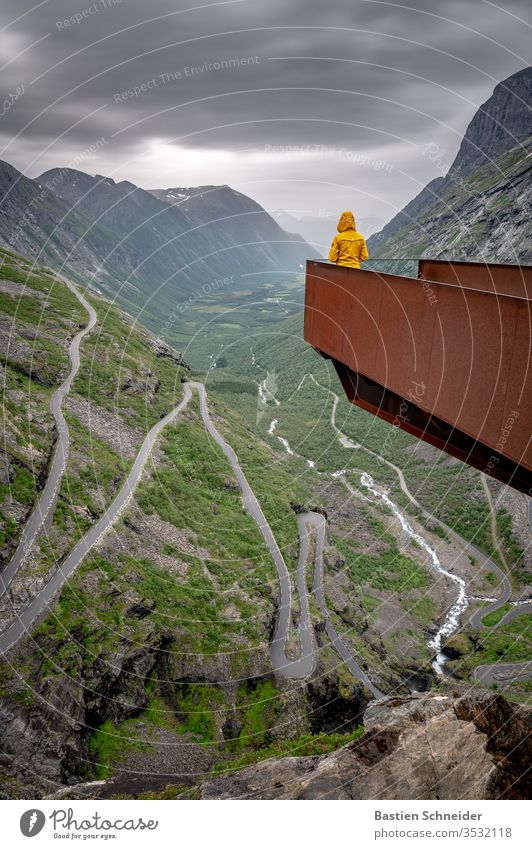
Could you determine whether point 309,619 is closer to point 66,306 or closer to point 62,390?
point 62,390

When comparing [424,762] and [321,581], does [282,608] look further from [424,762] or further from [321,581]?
[424,762]

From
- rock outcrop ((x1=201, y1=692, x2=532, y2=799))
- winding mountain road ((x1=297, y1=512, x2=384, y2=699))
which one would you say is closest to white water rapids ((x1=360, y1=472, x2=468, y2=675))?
winding mountain road ((x1=297, y1=512, x2=384, y2=699))

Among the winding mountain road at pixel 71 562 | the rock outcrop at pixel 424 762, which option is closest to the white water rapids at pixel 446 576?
the winding mountain road at pixel 71 562

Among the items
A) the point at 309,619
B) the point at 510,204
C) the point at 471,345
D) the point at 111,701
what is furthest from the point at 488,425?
the point at 510,204

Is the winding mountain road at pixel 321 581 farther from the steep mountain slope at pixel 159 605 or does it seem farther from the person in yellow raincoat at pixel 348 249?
the person in yellow raincoat at pixel 348 249

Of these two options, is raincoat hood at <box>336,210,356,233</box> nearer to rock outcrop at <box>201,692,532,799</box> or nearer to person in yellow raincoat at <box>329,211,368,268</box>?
person in yellow raincoat at <box>329,211,368,268</box>

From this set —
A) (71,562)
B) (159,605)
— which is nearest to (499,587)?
(159,605)
